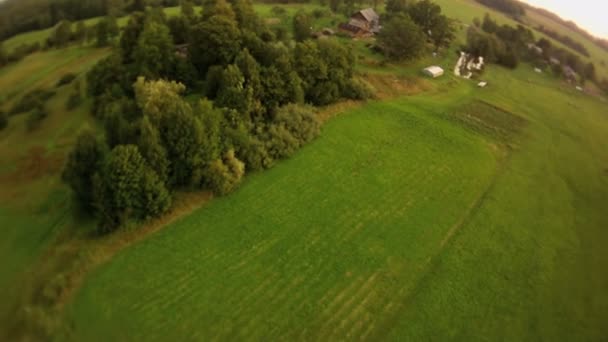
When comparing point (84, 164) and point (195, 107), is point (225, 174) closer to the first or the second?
point (195, 107)

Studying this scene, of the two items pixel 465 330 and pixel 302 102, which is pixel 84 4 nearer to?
pixel 302 102

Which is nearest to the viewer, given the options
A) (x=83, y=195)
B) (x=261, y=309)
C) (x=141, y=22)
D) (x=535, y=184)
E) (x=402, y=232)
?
(x=261, y=309)

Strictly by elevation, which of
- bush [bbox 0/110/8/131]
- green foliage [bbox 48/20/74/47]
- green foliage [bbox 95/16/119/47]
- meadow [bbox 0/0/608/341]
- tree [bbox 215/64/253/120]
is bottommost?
bush [bbox 0/110/8/131]

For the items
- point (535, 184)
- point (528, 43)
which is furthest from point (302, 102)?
point (528, 43)

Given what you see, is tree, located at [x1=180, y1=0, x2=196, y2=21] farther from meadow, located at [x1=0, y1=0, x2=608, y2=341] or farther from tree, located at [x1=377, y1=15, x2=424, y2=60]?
tree, located at [x1=377, y1=15, x2=424, y2=60]

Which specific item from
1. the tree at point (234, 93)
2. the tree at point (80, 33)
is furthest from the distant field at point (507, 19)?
the tree at point (80, 33)

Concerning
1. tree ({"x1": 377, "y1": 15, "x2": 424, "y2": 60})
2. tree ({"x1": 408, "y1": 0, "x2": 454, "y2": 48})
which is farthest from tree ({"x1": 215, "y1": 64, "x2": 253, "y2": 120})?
tree ({"x1": 408, "y1": 0, "x2": 454, "y2": 48})
